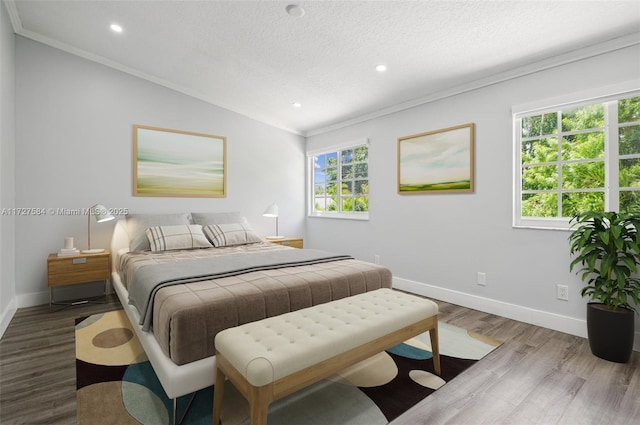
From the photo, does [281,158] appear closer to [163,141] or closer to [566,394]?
[163,141]

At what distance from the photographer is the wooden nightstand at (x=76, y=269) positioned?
10.4ft

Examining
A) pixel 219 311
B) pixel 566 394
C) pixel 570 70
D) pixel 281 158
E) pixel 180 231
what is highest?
pixel 570 70

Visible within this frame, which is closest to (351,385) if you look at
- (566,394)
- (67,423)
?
(566,394)

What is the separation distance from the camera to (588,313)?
2.38 m

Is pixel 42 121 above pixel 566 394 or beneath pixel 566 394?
above

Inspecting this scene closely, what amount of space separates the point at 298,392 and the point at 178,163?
11.3 feet

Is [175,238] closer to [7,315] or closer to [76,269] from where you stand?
[76,269]

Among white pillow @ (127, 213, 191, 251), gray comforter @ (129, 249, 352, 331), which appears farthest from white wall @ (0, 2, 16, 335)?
gray comforter @ (129, 249, 352, 331)

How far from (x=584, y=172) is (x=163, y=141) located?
459 centimetres

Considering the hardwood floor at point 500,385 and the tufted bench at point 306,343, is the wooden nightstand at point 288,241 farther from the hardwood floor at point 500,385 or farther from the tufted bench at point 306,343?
the tufted bench at point 306,343

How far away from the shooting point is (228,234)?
3867 mm

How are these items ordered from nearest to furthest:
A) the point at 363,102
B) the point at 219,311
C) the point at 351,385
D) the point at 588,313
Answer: the point at 219,311, the point at 351,385, the point at 588,313, the point at 363,102

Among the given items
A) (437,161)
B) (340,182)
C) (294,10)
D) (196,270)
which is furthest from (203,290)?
(340,182)

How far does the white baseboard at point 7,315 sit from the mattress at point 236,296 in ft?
3.16
